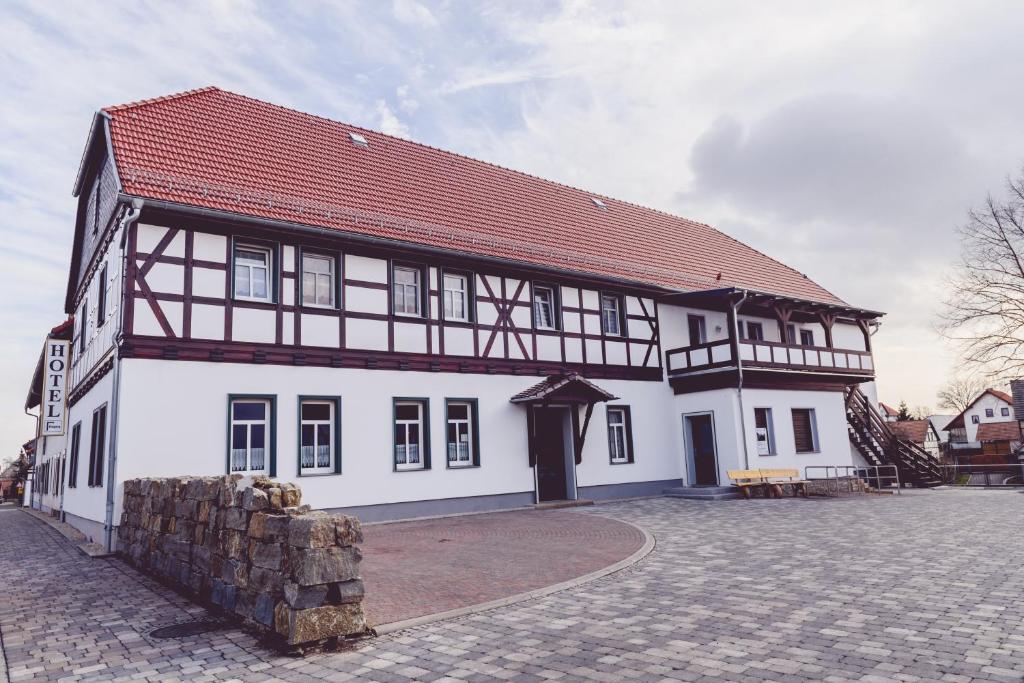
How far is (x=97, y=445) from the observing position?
1459 centimetres

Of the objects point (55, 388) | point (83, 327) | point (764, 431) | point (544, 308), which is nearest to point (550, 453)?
point (544, 308)

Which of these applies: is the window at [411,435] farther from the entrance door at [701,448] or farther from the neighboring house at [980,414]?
the neighboring house at [980,414]

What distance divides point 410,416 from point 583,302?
21.6 feet

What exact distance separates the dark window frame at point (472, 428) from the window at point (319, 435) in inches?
106

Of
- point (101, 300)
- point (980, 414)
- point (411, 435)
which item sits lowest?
point (411, 435)

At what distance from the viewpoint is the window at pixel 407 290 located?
16016mm

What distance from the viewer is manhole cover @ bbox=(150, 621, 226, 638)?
6.39 m

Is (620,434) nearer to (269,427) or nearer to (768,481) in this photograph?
(768,481)

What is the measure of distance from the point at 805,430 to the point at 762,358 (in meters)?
3.48

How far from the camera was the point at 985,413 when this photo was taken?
253 feet

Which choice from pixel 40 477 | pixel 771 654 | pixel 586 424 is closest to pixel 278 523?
pixel 771 654

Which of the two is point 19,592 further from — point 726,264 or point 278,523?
point 726,264

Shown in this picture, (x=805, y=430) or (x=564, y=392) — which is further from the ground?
(x=564, y=392)

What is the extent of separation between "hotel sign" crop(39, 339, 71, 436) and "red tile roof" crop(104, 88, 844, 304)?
9.32 metres
